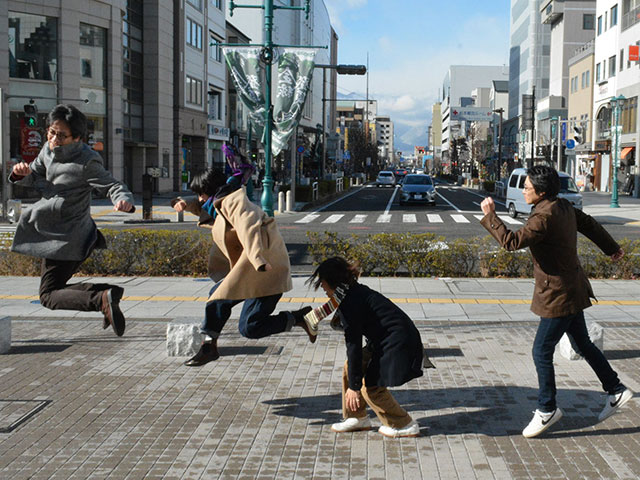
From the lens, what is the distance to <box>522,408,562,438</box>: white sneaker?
191 inches

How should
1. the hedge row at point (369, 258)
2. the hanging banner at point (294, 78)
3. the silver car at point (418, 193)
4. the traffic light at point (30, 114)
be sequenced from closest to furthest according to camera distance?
the hedge row at point (369, 258)
the hanging banner at point (294, 78)
the traffic light at point (30, 114)
the silver car at point (418, 193)

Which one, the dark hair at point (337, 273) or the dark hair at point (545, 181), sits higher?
the dark hair at point (545, 181)

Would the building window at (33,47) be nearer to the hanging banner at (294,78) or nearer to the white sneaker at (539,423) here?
the hanging banner at (294,78)

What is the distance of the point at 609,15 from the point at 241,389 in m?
58.6

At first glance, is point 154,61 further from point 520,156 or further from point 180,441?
point 520,156

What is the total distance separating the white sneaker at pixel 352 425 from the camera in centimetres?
500

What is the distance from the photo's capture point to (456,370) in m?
6.62

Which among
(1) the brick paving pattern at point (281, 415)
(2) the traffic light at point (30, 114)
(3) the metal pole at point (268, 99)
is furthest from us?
(2) the traffic light at point (30, 114)

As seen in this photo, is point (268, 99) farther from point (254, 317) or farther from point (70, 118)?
point (254, 317)

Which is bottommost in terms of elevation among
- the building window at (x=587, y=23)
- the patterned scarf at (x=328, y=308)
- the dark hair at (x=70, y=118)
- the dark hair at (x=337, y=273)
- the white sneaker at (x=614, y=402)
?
the white sneaker at (x=614, y=402)

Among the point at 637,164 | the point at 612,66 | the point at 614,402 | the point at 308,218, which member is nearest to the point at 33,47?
the point at 308,218

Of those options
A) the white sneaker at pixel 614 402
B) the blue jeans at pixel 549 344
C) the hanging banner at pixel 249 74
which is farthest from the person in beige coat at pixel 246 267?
the hanging banner at pixel 249 74

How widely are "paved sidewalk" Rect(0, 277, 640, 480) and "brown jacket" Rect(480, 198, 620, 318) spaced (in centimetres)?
88

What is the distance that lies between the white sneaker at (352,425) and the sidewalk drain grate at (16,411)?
2.11m
